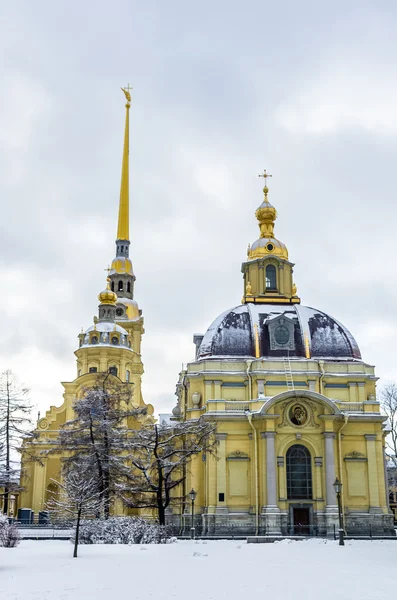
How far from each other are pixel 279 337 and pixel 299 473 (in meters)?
10.3

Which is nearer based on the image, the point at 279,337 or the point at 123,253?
the point at 279,337

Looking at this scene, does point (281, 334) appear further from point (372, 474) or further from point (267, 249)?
point (372, 474)

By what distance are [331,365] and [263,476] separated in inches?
396

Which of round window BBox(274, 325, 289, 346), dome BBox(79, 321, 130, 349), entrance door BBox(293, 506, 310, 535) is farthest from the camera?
dome BBox(79, 321, 130, 349)

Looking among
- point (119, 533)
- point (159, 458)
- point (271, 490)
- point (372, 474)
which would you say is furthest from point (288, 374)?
point (119, 533)

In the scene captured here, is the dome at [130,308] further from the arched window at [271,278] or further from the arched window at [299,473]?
the arched window at [299,473]

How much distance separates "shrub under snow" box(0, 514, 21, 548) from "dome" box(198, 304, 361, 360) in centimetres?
2641

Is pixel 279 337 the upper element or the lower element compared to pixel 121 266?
lower

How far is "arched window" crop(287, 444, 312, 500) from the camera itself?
147ft

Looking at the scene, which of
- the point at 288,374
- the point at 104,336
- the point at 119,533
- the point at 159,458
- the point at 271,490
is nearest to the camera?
the point at 119,533

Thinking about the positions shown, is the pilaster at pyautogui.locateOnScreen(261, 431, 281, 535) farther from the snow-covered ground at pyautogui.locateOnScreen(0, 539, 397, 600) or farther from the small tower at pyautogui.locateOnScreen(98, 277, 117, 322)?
the small tower at pyautogui.locateOnScreen(98, 277, 117, 322)

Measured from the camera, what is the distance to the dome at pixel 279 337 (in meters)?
50.0

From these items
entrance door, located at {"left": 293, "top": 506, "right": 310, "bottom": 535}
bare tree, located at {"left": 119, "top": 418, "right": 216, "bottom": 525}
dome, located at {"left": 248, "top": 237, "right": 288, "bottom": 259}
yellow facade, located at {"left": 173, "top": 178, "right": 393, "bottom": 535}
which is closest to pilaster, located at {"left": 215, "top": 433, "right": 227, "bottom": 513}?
yellow facade, located at {"left": 173, "top": 178, "right": 393, "bottom": 535}

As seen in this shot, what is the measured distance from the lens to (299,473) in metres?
45.3
